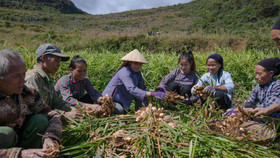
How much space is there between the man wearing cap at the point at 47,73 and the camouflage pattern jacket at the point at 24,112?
0.38 metres

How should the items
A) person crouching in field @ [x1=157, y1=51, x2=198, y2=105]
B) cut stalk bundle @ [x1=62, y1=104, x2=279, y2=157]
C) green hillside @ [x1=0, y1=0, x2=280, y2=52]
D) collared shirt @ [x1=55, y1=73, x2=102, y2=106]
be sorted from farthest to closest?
green hillside @ [x1=0, y1=0, x2=280, y2=52]
person crouching in field @ [x1=157, y1=51, x2=198, y2=105]
collared shirt @ [x1=55, y1=73, x2=102, y2=106]
cut stalk bundle @ [x1=62, y1=104, x2=279, y2=157]

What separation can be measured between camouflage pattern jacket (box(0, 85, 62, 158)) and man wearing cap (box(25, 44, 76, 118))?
1.25 feet

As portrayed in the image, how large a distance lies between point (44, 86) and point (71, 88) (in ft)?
2.11

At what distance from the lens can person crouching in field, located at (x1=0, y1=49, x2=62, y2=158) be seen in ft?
3.73

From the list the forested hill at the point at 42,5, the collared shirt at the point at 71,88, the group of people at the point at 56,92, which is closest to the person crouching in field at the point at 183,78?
the group of people at the point at 56,92

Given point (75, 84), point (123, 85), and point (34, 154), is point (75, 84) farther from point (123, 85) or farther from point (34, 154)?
point (34, 154)

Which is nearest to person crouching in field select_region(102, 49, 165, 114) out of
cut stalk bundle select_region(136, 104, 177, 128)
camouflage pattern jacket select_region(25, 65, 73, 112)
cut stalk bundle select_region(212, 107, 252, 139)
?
camouflage pattern jacket select_region(25, 65, 73, 112)

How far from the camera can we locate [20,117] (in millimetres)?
1369

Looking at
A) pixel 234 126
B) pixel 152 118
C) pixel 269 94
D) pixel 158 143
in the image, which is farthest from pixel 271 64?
pixel 158 143

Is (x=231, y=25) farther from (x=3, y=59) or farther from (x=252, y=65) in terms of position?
(x=3, y=59)

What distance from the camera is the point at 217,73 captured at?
2.80 meters

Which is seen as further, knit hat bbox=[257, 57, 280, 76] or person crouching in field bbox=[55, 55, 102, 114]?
person crouching in field bbox=[55, 55, 102, 114]

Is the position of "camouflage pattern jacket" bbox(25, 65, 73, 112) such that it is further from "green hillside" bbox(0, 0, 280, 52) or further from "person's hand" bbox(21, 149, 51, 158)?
"green hillside" bbox(0, 0, 280, 52)

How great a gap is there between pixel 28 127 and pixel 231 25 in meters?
20.9
